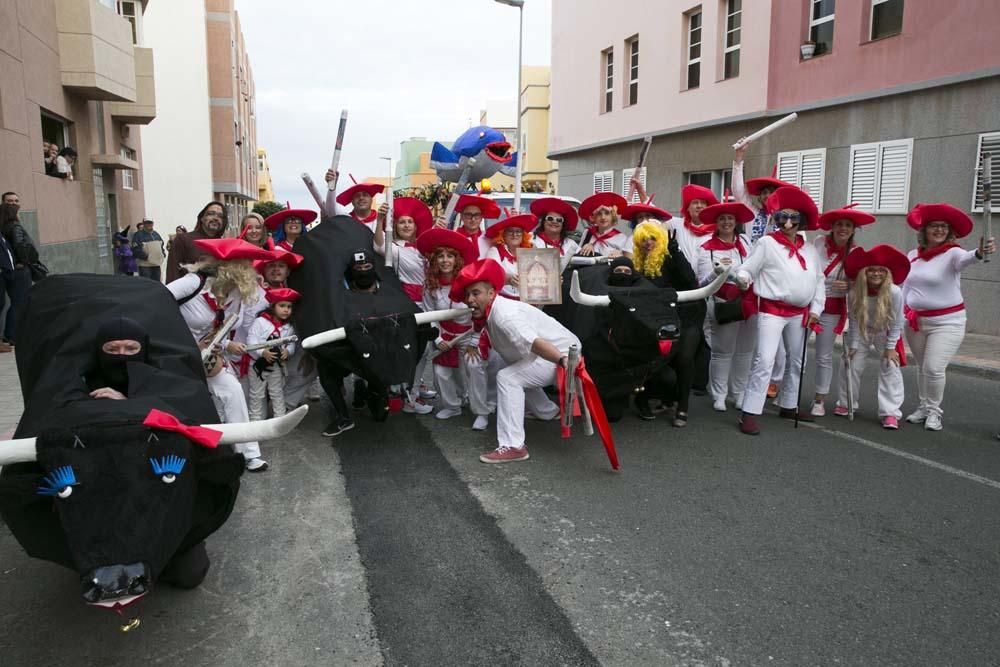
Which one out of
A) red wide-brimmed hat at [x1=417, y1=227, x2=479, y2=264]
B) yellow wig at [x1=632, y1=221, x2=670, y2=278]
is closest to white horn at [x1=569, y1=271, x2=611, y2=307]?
yellow wig at [x1=632, y1=221, x2=670, y2=278]

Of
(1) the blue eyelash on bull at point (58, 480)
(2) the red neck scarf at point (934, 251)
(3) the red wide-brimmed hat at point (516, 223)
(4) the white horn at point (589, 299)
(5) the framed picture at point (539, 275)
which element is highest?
(3) the red wide-brimmed hat at point (516, 223)

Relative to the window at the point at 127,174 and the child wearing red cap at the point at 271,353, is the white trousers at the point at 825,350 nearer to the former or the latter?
the child wearing red cap at the point at 271,353

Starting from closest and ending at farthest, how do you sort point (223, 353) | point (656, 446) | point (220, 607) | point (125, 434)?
point (125, 434), point (220, 607), point (223, 353), point (656, 446)

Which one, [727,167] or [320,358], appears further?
[727,167]

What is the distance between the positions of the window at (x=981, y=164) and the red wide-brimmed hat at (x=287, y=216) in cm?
925

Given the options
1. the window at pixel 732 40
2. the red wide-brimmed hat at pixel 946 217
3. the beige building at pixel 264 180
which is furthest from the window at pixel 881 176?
the beige building at pixel 264 180

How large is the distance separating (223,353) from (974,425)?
6.11 metres

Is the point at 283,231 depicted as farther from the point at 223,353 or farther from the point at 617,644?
the point at 617,644

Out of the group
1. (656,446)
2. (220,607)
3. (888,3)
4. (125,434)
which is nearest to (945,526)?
(656,446)

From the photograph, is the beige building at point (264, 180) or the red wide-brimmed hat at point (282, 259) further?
the beige building at point (264, 180)

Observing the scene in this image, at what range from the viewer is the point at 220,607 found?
3.51 metres

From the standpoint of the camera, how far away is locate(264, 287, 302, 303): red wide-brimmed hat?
5.83 m

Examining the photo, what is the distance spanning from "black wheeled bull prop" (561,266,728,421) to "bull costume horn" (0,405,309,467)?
2958 mm

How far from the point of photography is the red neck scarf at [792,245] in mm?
6305
